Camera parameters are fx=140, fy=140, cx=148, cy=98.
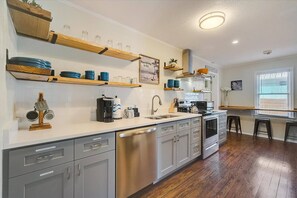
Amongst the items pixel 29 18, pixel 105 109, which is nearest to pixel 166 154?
pixel 105 109

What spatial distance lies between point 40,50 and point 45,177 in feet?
4.48

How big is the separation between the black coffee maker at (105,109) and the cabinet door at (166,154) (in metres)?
0.81

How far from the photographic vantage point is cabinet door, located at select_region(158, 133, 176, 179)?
2062 millimetres

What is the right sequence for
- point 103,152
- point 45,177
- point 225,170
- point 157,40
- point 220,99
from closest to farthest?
point 45,177
point 103,152
point 225,170
point 157,40
point 220,99

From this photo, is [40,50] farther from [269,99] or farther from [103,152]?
[269,99]

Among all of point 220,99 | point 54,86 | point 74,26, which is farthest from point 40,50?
point 220,99

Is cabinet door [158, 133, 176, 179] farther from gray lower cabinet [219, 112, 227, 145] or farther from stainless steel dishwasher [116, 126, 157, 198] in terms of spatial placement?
gray lower cabinet [219, 112, 227, 145]

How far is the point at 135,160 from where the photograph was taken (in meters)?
1.72

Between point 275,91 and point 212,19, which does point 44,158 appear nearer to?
point 212,19

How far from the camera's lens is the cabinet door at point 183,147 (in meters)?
2.36

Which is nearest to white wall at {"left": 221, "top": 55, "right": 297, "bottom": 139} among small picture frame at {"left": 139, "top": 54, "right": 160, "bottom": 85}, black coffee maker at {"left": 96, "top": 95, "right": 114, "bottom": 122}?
small picture frame at {"left": 139, "top": 54, "right": 160, "bottom": 85}

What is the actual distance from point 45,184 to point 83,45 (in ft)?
4.94

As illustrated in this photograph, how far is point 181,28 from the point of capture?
8.25 feet

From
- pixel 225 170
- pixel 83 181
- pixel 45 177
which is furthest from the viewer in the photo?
pixel 225 170
